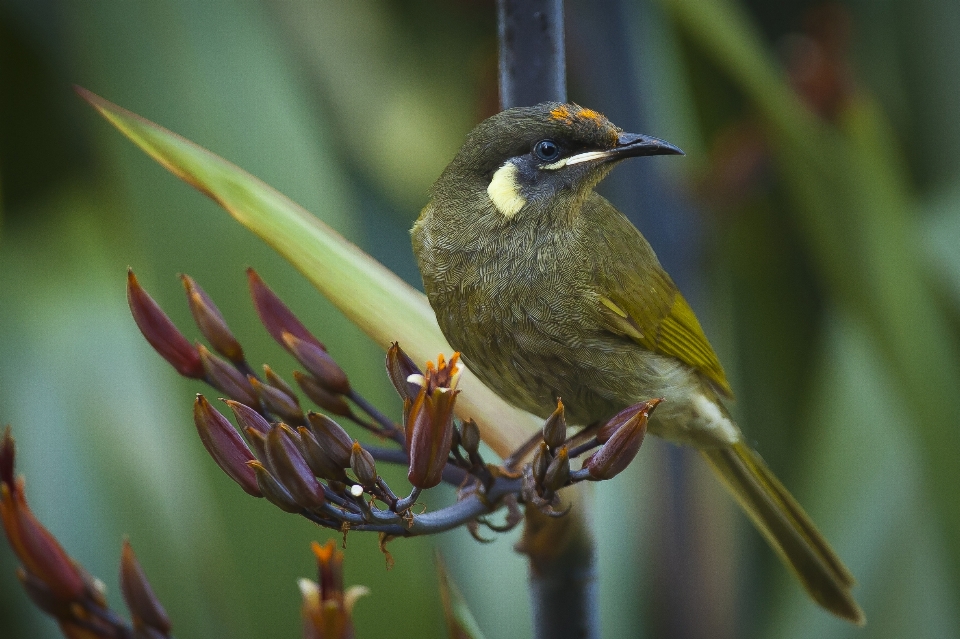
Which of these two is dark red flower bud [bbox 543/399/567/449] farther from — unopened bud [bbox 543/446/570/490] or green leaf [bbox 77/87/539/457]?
green leaf [bbox 77/87/539/457]

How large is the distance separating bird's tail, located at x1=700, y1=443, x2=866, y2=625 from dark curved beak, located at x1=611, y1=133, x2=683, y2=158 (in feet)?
1.77

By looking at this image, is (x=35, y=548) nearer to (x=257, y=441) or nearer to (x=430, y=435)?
(x=257, y=441)

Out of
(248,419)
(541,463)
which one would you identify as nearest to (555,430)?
(541,463)

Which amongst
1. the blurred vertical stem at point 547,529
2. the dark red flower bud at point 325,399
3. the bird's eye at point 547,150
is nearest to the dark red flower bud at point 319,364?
the dark red flower bud at point 325,399

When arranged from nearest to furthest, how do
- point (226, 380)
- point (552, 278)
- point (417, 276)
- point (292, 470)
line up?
point (292, 470) → point (226, 380) → point (552, 278) → point (417, 276)

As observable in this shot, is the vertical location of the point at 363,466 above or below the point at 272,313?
below

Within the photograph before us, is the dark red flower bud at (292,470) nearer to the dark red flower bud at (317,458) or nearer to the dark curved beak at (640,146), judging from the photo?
the dark red flower bud at (317,458)

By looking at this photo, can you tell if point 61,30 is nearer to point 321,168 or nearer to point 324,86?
point 324,86

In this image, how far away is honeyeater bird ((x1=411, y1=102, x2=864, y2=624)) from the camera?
3.98 ft

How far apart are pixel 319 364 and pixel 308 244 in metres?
0.13

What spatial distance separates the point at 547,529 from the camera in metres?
1.10

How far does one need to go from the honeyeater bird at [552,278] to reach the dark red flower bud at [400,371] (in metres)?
0.27

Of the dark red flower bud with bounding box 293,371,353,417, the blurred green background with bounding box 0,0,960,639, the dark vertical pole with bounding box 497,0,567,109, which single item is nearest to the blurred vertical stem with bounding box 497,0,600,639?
the dark vertical pole with bounding box 497,0,567,109

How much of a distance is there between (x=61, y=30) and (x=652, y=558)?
1616mm
